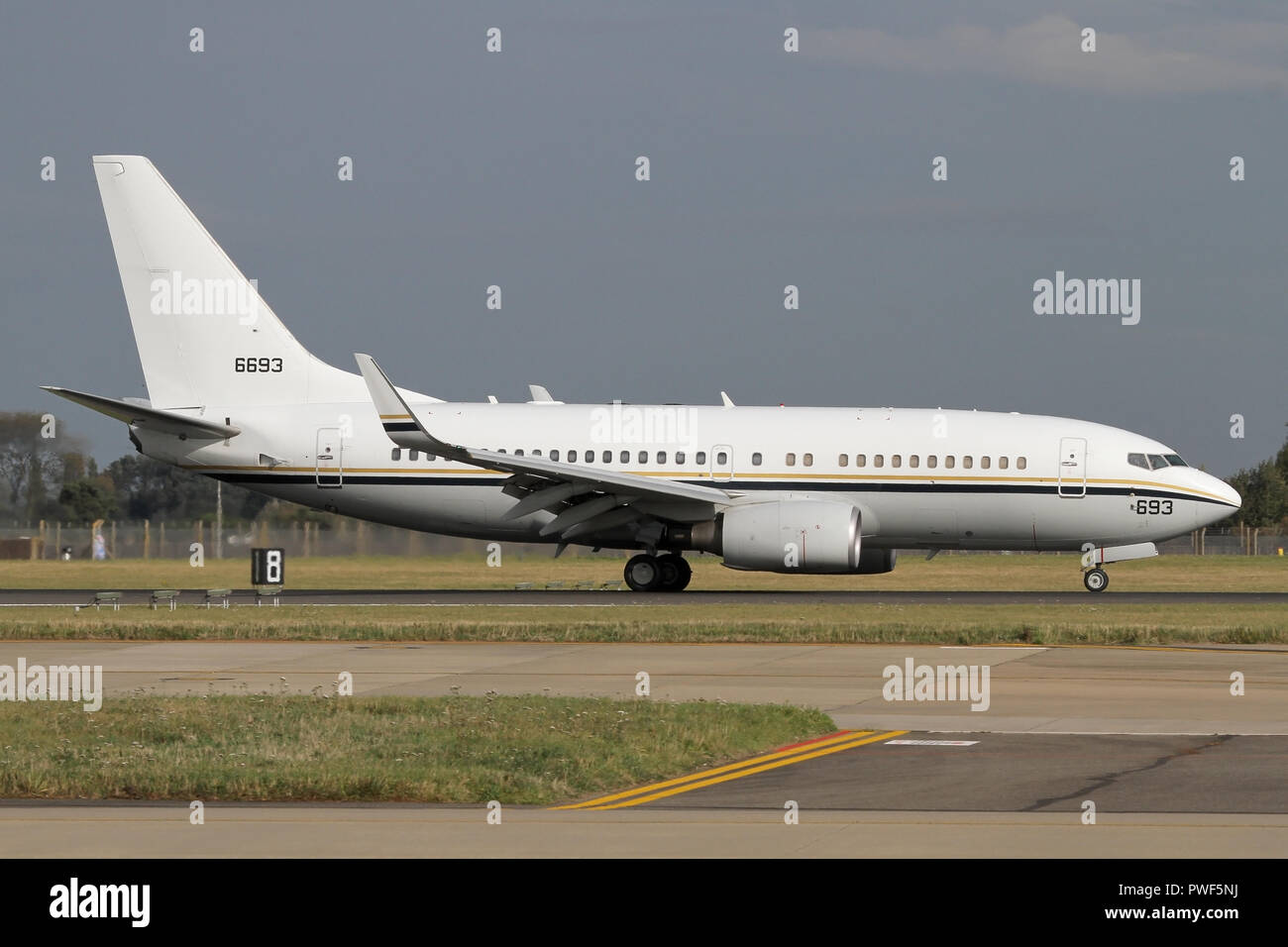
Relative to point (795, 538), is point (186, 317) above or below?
above

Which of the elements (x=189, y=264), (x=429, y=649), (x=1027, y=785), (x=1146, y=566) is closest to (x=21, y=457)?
(x=189, y=264)

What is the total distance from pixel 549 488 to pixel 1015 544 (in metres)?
9.83

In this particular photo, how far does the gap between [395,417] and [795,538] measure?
799 cm

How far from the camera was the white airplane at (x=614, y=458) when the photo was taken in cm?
3562

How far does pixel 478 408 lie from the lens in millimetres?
37625

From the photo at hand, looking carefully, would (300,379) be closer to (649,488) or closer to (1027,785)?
(649,488)

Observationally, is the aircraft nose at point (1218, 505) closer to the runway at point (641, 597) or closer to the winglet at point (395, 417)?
the runway at point (641, 597)

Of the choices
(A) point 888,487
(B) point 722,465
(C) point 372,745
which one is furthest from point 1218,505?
(C) point 372,745

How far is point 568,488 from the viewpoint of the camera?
114ft

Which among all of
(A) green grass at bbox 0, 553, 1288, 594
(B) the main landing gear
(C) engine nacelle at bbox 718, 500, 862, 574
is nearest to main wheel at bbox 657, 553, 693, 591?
(B) the main landing gear

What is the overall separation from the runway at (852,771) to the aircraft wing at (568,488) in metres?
9.65

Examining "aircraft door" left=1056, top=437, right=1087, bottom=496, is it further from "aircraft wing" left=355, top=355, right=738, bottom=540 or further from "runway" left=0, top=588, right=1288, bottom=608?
"aircraft wing" left=355, top=355, right=738, bottom=540

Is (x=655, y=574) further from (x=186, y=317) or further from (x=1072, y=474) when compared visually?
(x=186, y=317)

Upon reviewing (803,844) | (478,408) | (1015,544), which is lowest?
(803,844)
